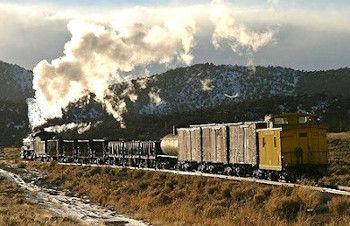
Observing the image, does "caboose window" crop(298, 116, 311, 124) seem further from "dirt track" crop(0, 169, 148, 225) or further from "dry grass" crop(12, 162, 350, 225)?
"dirt track" crop(0, 169, 148, 225)

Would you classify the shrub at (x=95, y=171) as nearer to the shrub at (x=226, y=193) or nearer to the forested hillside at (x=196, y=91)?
the shrub at (x=226, y=193)

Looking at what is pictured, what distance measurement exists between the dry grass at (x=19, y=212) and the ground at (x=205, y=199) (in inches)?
152

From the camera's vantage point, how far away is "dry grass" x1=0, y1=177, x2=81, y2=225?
66.6 feet

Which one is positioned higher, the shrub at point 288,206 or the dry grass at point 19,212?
the shrub at point 288,206

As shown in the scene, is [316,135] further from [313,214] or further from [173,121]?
[173,121]

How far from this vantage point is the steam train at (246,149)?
88.6ft

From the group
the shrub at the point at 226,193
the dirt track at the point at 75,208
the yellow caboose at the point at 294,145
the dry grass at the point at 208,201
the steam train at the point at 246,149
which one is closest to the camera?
the dry grass at the point at 208,201

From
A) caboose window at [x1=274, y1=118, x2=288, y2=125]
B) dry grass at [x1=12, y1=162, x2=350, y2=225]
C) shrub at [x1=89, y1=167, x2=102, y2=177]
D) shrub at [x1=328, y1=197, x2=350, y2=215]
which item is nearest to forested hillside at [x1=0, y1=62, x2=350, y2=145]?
shrub at [x1=89, y1=167, x2=102, y2=177]

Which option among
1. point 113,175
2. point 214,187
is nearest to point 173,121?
point 113,175

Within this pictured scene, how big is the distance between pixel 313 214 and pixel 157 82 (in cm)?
17358

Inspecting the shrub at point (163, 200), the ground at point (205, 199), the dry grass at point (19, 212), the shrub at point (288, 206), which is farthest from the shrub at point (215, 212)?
the shrub at point (163, 200)

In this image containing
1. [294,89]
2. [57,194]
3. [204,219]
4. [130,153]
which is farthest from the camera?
→ [294,89]

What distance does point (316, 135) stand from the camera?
2780cm

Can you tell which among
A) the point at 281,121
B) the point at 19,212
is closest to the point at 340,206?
the point at 281,121
